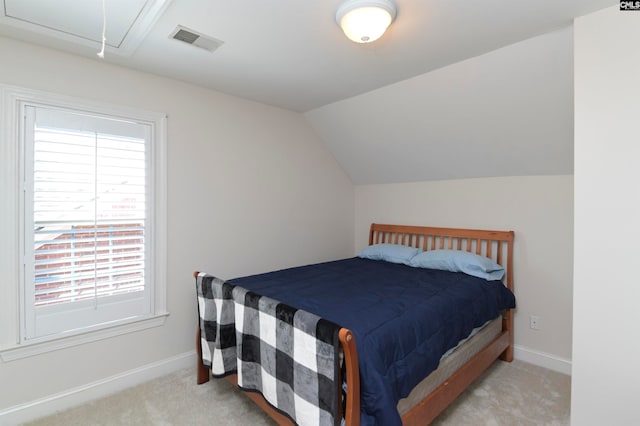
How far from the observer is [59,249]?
2.16m

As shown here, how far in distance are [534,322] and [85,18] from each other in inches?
161

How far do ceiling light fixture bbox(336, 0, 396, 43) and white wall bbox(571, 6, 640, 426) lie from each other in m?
1.11

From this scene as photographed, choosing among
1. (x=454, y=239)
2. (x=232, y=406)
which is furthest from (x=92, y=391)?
(x=454, y=239)

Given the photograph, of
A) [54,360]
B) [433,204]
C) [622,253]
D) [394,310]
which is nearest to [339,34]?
[394,310]

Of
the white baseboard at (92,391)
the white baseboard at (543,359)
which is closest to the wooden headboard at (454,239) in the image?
the white baseboard at (543,359)

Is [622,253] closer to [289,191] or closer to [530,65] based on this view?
[530,65]

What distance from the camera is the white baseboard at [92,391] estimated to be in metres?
2.04

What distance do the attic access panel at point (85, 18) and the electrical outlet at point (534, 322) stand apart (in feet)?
12.0

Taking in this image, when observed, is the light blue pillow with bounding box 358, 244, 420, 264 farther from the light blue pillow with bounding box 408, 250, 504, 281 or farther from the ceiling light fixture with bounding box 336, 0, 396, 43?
the ceiling light fixture with bounding box 336, 0, 396, 43

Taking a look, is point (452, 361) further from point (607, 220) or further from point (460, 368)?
point (607, 220)

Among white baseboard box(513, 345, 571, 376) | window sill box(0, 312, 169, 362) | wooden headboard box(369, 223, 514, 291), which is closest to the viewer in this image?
window sill box(0, 312, 169, 362)

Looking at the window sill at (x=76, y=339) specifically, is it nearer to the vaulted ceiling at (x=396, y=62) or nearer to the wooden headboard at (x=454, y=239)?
the vaulted ceiling at (x=396, y=62)

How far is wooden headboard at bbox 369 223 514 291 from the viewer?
117 inches

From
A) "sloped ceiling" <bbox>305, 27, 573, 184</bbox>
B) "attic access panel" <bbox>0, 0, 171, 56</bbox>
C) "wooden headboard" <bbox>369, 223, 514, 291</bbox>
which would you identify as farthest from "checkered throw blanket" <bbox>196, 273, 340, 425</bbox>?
"wooden headboard" <bbox>369, 223, 514, 291</bbox>
